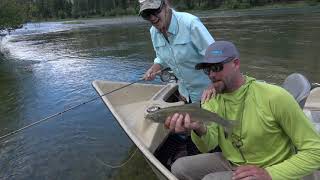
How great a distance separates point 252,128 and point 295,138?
1.24 ft

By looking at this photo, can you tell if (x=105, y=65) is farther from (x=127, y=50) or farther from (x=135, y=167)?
(x=135, y=167)

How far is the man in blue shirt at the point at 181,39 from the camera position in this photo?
5062mm

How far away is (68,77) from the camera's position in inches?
654

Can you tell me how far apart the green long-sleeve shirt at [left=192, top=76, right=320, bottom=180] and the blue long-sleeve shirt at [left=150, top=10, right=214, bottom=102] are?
4.47ft

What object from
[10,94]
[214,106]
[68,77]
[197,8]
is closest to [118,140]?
[214,106]

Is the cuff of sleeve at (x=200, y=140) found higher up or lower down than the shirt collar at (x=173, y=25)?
lower down

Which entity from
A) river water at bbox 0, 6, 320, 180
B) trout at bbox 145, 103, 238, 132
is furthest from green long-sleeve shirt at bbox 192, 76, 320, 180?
river water at bbox 0, 6, 320, 180

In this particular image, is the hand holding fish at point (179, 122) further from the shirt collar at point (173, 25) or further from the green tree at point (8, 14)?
the green tree at point (8, 14)

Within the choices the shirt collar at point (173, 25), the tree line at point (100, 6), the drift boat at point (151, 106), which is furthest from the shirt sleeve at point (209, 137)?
the tree line at point (100, 6)

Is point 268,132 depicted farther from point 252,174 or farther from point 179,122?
point 179,122

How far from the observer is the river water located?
8.28 meters

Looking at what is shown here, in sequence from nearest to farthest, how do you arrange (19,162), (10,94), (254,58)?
(19,162)
(10,94)
(254,58)

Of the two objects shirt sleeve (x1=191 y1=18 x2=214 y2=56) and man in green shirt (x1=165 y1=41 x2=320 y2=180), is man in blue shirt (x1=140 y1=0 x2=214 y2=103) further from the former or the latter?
man in green shirt (x1=165 y1=41 x2=320 y2=180)

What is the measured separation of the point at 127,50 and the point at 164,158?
700 inches
